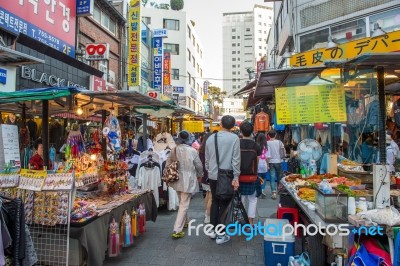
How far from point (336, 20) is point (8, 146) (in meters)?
11.5

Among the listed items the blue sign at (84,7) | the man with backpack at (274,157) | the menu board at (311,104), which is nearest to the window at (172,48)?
the blue sign at (84,7)

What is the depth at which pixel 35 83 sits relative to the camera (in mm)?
11094

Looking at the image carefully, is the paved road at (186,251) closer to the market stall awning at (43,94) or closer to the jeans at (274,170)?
the market stall awning at (43,94)

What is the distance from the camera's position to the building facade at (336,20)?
10086 mm

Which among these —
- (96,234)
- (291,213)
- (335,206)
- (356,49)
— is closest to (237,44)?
(356,49)

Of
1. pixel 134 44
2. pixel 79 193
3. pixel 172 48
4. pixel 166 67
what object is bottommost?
pixel 79 193

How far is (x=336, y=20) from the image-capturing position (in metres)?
11.6

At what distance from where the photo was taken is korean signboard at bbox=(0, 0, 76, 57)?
31.5ft

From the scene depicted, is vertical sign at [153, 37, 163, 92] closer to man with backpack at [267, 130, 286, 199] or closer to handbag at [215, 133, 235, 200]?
man with backpack at [267, 130, 286, 199]

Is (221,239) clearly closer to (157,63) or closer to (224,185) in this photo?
(224,185)

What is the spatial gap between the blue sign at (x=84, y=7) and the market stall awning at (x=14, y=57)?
7095 mm

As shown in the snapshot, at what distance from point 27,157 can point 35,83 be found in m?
3.10

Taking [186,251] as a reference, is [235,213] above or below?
above

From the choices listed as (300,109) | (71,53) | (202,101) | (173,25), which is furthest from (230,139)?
(202,101)
